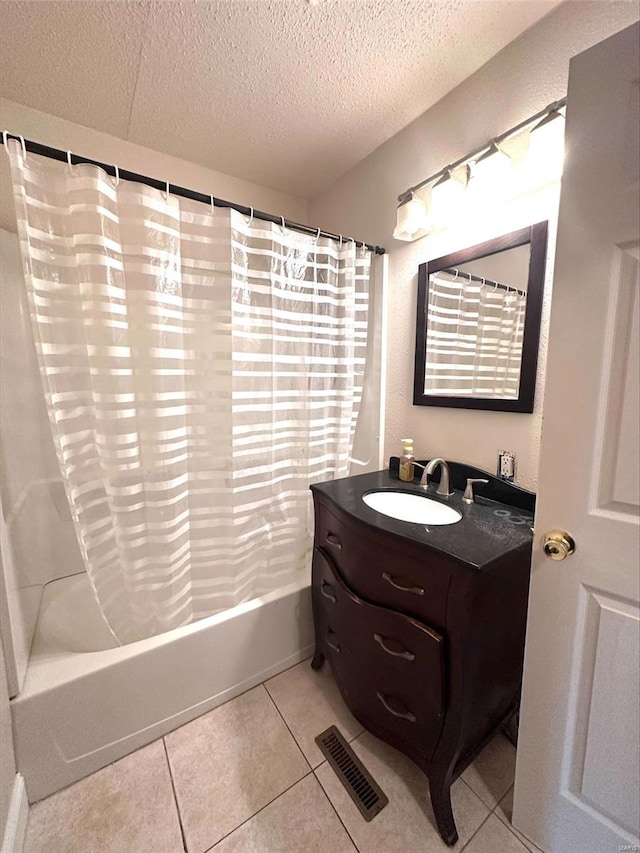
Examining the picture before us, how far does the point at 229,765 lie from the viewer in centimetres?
111

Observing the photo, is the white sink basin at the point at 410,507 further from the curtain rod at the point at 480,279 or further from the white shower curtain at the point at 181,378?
the curtain rod at the point at 480,279

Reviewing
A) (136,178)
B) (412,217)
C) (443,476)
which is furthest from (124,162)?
(443,476)

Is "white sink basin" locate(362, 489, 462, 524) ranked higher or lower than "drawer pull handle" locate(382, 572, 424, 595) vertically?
higher

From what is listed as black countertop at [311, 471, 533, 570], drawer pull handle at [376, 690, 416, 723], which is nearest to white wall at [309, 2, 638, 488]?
black countertop at [311, 471, 533, 570]

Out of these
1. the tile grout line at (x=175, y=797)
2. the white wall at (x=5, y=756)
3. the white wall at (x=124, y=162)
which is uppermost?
the white wall at (x=124, y=162)

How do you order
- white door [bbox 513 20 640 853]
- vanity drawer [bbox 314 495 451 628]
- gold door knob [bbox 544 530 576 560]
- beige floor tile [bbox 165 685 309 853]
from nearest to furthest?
white door [bbox 513 20 640 853] → gold door knob [bbox 544 530 576 560] → vanity drawer [bbox 314 495 451 628] → beige floor tile [bbox 165 685 309 853]

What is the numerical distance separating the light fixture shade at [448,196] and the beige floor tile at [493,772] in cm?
201

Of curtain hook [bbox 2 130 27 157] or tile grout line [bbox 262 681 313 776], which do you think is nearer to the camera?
curtain hook [bbox 2 130 27 157]

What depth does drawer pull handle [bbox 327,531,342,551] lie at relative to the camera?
118 cm

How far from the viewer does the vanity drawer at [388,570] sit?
87 cm

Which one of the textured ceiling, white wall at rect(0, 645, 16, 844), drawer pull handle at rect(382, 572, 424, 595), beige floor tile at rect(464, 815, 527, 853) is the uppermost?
the textured ceiling

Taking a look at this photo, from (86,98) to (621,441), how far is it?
218cm

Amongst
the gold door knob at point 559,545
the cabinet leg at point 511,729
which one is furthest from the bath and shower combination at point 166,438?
the gold door knob at point 559,545

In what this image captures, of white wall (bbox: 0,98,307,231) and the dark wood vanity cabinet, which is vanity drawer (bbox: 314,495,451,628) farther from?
white wall (bbox: 0,98,307,231)
